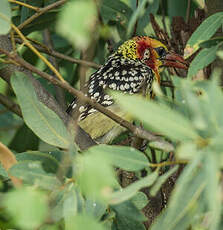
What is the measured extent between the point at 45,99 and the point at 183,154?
4.47 ft

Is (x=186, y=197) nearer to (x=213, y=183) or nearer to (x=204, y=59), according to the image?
(x=213, y=183)

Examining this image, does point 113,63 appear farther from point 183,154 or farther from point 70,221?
point 183,154

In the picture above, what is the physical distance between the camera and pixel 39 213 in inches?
45.9

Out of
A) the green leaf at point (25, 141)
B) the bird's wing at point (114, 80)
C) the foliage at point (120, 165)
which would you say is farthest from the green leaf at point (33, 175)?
the green leaf at point (25, 141)

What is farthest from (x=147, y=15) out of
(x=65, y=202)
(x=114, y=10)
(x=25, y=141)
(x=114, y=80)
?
(x=65, y=202)

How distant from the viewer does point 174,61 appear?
3.81m

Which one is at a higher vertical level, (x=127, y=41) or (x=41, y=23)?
(x=41, y=23)

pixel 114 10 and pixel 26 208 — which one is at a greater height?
pixel 26 208

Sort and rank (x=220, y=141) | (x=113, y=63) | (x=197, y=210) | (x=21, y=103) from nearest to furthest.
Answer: (x=220, y=141), (x=197, y=210), (x=21, y=103), (x=113, y=63)

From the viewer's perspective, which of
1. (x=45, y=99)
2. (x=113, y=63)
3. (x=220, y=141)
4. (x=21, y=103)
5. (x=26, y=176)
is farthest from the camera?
(x=113, y=63)

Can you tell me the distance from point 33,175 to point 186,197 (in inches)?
23.5

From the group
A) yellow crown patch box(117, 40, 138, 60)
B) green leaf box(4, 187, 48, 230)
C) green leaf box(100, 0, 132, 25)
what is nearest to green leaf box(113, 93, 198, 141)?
green leaf box(4, 187, 48, 230)

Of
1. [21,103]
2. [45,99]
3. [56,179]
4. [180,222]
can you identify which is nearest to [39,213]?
[180,222]

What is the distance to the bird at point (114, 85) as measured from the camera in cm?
354
